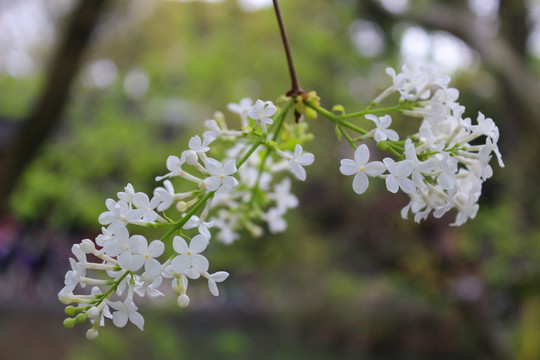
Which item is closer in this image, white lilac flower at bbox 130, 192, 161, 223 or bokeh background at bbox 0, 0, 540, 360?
white lilac flower at bbox 130, 192, 161, 223

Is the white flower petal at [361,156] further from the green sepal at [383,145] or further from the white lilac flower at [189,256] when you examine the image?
the white lilac flower at [189,256]

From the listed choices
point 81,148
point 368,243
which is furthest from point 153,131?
point 368,243

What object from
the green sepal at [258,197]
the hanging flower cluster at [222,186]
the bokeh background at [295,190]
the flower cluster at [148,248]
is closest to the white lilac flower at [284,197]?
the green sepal at [258,197]

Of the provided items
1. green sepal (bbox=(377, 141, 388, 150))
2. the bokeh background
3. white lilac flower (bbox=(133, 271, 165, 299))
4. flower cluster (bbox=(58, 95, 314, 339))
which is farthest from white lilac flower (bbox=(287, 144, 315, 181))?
the bokeh background

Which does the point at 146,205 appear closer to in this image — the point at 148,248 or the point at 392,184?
the point at 148,248

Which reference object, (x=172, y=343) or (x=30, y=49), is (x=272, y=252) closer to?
(x=172, y=343)

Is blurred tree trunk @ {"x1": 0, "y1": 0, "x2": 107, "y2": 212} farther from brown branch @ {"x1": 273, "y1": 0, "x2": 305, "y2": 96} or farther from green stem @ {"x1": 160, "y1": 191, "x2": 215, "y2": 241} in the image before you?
green stem @ {"x1": 160, "y1": 191, "x2": 215, "y2": 241}
